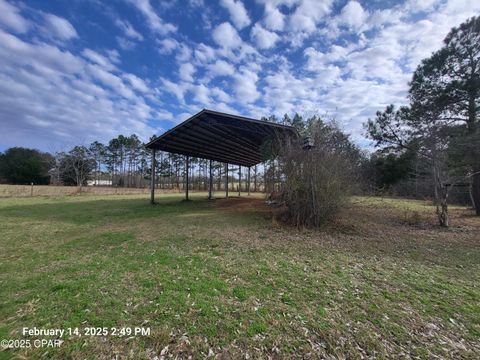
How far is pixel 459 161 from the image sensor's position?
768 centimetres

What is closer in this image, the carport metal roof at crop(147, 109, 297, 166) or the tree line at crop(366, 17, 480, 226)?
the tree line at crop(366, 17, 480, 226)

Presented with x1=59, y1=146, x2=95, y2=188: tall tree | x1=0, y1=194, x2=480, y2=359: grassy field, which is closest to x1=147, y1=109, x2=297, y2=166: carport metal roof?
x1=0, y1=194, x2=480, y2=359: grassy field

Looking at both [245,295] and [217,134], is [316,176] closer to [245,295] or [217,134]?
[245,295]

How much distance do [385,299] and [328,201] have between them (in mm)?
3908

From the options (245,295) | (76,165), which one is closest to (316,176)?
(245,295)

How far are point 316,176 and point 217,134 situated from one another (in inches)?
254

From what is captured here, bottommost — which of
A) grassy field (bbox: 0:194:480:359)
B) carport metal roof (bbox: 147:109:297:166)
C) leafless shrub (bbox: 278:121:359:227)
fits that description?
grassy field (bbox: 0:194:480:359)

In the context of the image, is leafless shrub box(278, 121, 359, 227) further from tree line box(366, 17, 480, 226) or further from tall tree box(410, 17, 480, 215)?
tall tree box(410, 17, 480, 215)

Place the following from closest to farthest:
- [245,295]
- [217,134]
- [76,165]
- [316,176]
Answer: [245,295] < [316,176] < [217,134] < [76,165]

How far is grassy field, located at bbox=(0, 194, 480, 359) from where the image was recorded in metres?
2.04

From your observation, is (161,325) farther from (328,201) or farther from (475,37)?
(475,37)

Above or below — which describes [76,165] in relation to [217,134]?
above

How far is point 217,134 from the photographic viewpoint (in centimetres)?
1145

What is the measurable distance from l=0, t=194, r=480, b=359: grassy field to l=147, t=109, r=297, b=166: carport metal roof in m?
4.84
